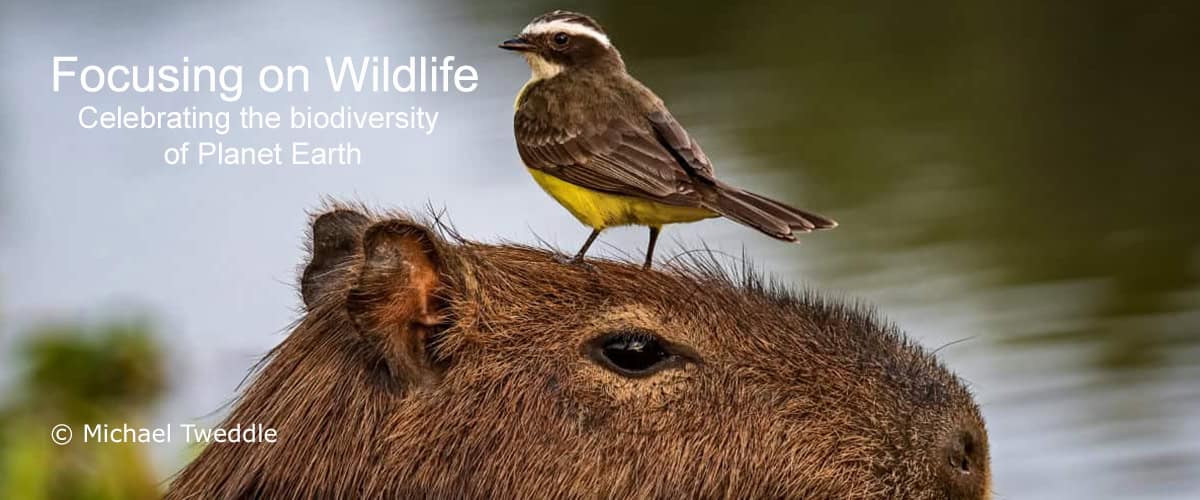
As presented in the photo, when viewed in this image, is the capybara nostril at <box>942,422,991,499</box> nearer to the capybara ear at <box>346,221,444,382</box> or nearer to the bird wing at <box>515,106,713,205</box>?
the bird wing at <box>515,106,713,205</box>

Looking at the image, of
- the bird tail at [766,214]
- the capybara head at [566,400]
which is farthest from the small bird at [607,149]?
the capybara head at [566,400]

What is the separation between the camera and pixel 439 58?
32.2ft

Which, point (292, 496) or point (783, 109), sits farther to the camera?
point (783, 109)

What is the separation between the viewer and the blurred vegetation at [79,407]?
17.8 ft

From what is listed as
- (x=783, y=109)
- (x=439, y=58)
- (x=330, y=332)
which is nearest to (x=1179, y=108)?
(x=783, y=109)

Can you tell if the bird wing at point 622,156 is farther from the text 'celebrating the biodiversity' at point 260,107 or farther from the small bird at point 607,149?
the text 'celebrating the biodiversity' at point 260,107

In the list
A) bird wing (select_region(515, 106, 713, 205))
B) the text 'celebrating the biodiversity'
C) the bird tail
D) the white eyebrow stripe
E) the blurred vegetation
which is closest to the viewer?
the bird tail

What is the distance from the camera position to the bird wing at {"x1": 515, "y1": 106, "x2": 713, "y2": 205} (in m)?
4.19

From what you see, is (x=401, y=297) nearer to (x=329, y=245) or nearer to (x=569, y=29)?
(x=329, y=245)

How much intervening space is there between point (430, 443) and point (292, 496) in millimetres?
295

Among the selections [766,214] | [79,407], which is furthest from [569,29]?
[79,407]

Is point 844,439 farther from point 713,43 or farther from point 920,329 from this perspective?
point 713,43

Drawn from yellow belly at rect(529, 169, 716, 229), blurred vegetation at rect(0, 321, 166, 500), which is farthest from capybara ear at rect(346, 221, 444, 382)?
blurred vegetation at rect(0, 321, 166, 500)

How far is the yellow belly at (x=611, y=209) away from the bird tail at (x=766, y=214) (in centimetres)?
6
